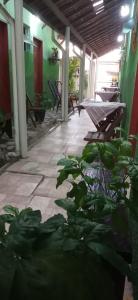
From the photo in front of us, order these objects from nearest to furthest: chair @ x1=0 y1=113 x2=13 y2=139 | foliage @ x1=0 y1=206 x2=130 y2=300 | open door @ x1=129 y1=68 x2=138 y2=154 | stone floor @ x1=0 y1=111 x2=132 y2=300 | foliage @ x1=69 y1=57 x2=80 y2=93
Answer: foliage @ x1=0 y1=206 x2=130 y2=300 → stone floor @ x1=0 y1=111 x2=132 y2=300 → open door @ x1=129 y1=68 x2=138 y2=154 → chair @ x1=0 y1=113 x2=13 y2=139 → foliage @ x1=69 y1=57 x2=80 y2=93

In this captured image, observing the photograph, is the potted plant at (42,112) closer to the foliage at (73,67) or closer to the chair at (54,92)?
the chair at (54,92)

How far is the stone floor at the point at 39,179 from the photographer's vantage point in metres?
2.23

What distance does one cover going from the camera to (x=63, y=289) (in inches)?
29.1

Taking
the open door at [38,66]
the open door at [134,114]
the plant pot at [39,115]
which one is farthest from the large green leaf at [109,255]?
the open door at [38,66]

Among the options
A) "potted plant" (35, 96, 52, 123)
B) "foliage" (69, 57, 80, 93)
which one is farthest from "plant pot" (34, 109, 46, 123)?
"foliage" (69, 57, 80, 93)

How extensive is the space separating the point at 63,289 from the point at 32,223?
0.21 m

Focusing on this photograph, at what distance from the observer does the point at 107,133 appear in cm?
333

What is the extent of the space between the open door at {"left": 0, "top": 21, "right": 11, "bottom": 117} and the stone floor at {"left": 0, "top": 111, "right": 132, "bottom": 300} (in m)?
1.44

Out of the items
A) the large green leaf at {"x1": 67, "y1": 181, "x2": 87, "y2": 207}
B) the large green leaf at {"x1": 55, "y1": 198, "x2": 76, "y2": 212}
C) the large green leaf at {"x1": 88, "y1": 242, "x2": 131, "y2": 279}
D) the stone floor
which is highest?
the large green leaf at {"x1": 67, "y1": 181, "x2": 87, "y2": 207}

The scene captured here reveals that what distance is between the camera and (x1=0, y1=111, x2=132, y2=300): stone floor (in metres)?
2.23

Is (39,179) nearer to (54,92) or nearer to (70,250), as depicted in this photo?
(70,250)

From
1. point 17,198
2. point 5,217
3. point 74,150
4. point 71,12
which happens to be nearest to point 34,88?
point 71,12

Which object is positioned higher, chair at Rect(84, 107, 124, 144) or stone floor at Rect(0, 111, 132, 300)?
chair at Rect(84, 107, 124, 144)

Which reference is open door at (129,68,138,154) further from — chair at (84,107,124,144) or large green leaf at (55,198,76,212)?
large green leaf at (55,198,76,212)
